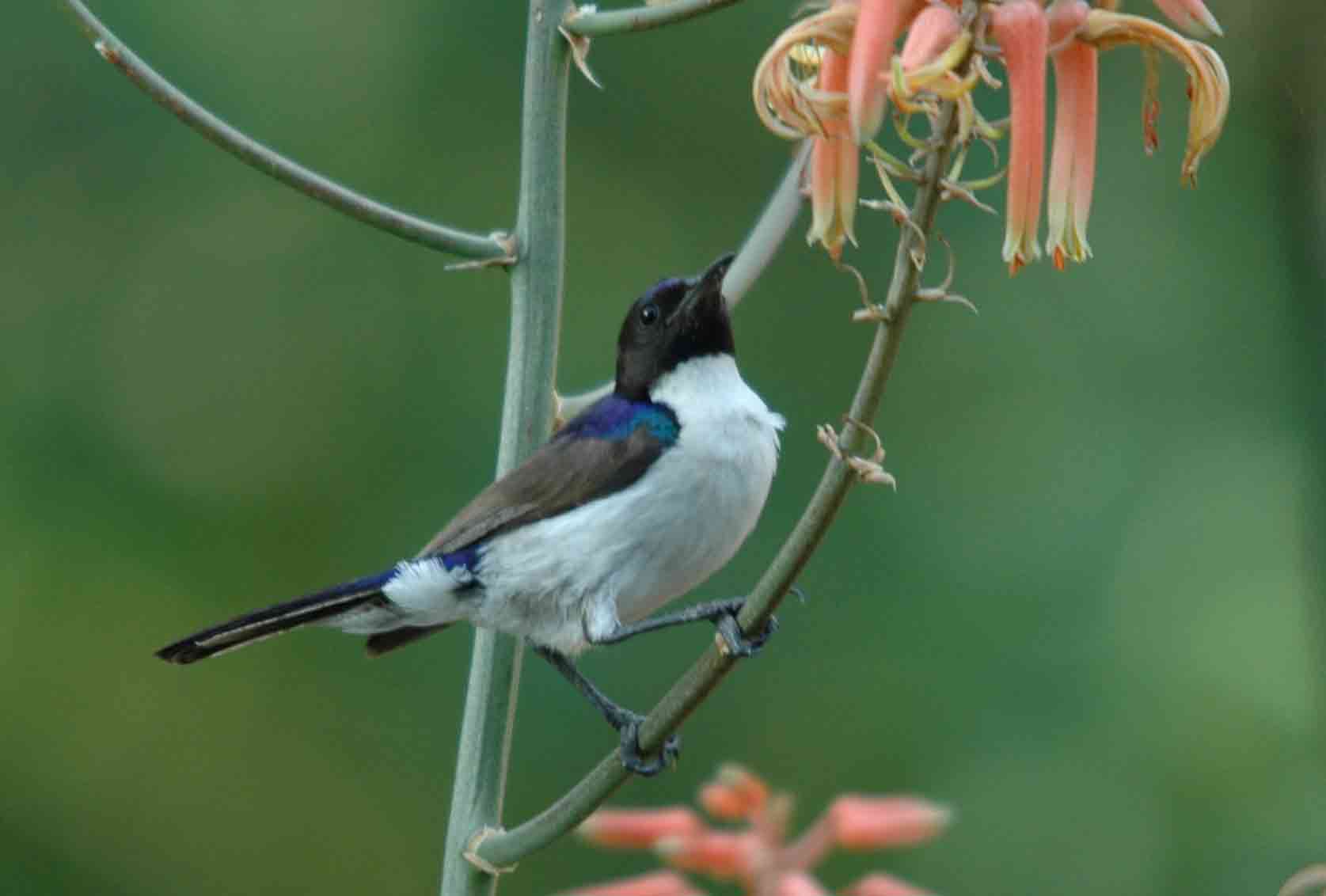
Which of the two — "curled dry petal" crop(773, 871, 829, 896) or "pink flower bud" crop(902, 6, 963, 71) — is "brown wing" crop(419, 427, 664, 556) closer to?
"pink flower bud" crop(902, 6, 963, 71)

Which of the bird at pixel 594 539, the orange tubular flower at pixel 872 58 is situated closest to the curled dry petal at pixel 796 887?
the orange tubular flower at pixel 872 58

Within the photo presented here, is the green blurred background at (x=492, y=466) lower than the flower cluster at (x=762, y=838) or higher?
higher

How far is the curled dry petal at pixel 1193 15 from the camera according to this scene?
2117mm

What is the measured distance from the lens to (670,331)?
4.17 meters

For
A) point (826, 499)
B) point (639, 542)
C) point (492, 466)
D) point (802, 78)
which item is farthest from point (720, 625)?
point (492, 466)

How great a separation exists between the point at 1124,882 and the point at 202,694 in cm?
285

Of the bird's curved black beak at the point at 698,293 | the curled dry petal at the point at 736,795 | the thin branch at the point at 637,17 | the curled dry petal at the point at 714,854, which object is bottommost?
the curled dry petal at the point at 714,854

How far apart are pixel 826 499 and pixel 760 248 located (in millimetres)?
1025

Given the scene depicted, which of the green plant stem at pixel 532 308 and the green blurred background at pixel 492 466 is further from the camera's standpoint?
the green blurred background at pixel 492 466

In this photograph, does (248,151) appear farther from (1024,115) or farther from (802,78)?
(1024,115)

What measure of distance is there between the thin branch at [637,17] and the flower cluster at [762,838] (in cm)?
80

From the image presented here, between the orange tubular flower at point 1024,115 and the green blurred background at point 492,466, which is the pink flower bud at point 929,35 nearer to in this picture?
the orange tubular flower at point 1024,115

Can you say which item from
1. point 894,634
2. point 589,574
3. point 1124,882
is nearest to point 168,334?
point 894,634

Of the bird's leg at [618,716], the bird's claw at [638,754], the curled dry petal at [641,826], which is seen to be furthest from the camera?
the bird's leg at [618,716]
